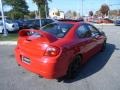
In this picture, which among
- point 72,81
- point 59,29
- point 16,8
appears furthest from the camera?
point 16,8

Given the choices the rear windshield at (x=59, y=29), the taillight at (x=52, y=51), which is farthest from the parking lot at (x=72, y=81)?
the rear windshield at (x=59, y=29)

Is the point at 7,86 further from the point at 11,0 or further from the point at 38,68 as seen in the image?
the point at 11,0

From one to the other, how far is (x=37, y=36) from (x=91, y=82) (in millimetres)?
1840

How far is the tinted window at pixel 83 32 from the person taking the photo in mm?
6004

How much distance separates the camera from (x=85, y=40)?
6184 mm

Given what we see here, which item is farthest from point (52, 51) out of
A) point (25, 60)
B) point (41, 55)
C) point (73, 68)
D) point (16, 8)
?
point (16, 8)

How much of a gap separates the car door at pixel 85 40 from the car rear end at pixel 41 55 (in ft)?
3.60

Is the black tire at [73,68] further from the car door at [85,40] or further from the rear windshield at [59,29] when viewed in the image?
the rear windshield at [59,29]

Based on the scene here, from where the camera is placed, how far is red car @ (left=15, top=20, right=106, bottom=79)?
188 inches

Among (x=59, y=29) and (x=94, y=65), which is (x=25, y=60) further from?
(x=94, y=65)

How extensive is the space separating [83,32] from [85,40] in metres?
Result: 0.28

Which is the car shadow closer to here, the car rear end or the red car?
the red car

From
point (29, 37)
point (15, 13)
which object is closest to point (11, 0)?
point (15, 13)

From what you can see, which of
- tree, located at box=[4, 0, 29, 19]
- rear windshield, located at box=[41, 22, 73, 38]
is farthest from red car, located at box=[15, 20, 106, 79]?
tree, located at box=[4, 0, 29, 19]
